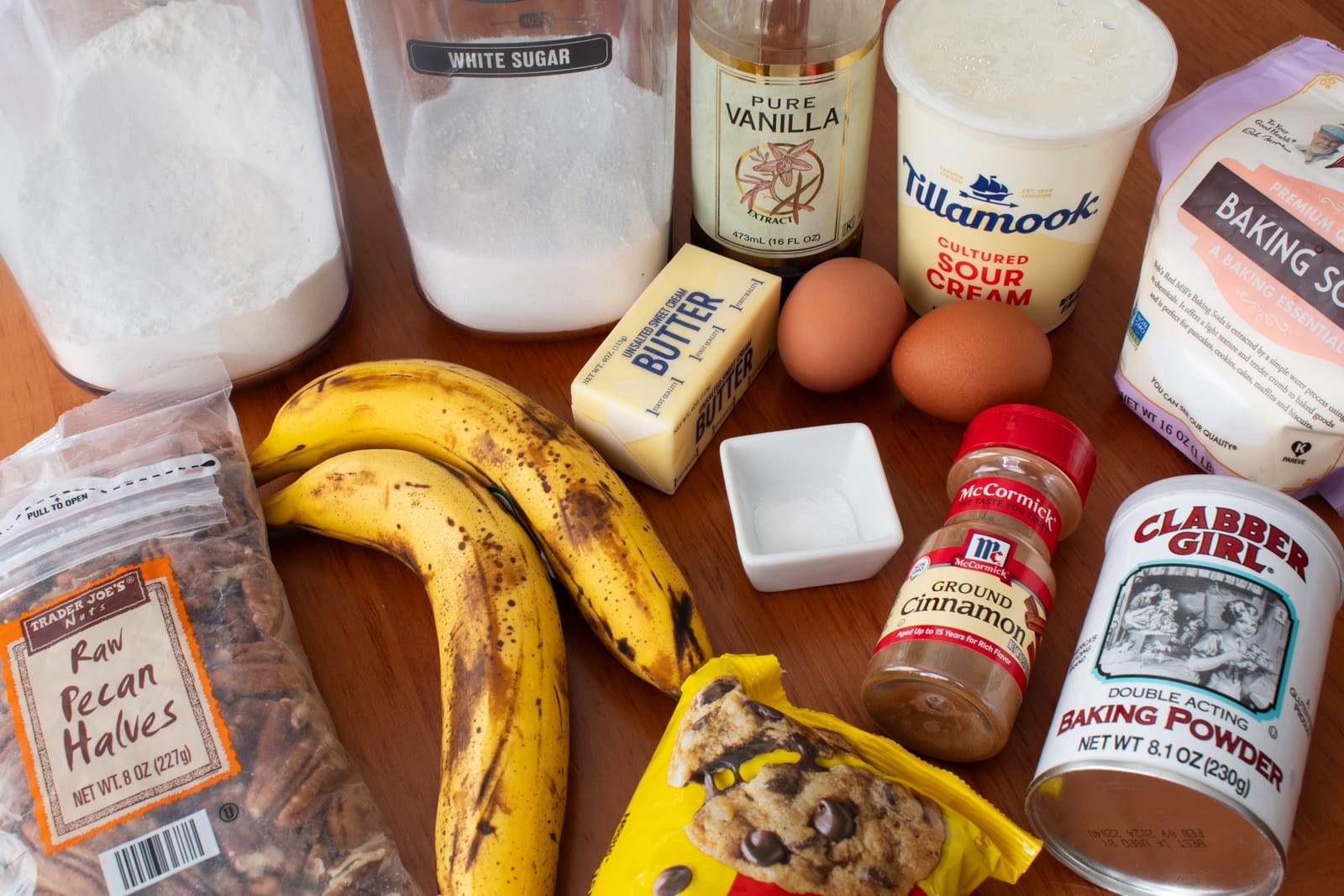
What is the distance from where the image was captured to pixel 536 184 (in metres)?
0.75

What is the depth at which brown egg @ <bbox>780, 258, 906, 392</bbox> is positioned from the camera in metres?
0.73

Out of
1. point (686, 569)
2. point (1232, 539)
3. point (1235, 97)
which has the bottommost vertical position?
point (686, 569)

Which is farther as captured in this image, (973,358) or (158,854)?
(973,358)

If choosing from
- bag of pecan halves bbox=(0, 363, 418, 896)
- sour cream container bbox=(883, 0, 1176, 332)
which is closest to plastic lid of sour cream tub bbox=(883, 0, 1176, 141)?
sour cream container bbox=(883, 0, 1176, 332)

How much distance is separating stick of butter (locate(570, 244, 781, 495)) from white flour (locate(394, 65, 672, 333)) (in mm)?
49

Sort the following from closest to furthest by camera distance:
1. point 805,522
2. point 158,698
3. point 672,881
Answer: point 672,881, point 158,698, point 805,522

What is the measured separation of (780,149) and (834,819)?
16.6 inches

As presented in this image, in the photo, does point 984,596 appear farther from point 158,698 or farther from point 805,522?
point 158,698

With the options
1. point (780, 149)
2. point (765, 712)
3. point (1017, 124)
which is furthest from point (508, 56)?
point (765, 712)

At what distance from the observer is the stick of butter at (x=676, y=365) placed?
0.71 m

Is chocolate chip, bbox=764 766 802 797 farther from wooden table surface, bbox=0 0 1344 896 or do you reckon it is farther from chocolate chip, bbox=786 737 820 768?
wooden table surface, bbox=0 0 1344 896

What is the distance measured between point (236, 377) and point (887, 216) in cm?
49

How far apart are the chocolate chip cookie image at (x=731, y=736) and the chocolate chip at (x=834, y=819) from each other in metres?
0.03

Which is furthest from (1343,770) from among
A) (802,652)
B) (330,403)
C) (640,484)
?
(330,403)
